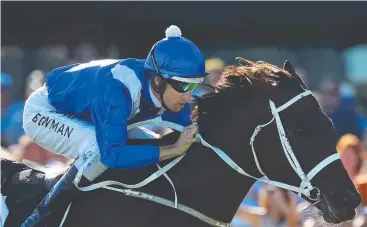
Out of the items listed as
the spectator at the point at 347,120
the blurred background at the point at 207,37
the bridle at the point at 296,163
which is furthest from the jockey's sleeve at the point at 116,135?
the spectator at the point at 347,120

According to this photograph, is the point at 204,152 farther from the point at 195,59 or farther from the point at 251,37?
the point at 251,37

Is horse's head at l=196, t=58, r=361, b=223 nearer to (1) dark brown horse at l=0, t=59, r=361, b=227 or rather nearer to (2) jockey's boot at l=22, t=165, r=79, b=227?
(1) dark brown horse at l=0, t=59, r=361, b=227

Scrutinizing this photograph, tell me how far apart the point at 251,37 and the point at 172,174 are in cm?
881

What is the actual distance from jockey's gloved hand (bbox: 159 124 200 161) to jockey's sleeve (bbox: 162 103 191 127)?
26 cm

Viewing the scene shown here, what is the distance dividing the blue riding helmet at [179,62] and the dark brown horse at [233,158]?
0.78 ft

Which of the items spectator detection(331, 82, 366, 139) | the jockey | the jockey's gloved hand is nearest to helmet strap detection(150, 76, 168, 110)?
the jockey

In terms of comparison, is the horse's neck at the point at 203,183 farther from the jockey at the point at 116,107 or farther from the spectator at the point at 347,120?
the spectator at the point at 347,120

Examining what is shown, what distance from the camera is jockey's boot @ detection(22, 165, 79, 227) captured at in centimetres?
457

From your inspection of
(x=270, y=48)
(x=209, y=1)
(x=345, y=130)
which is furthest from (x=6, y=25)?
(x=345, y=130)

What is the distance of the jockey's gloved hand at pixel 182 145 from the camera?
179 inches

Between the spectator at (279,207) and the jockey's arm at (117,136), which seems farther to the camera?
the spectator at (279,207)

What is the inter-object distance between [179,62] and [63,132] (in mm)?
789

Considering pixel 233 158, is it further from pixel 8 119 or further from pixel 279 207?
pixel 8 119

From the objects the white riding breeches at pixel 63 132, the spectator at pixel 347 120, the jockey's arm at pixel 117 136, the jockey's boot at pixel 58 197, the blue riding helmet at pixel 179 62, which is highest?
the blue riding helmet at pixel 179 62
